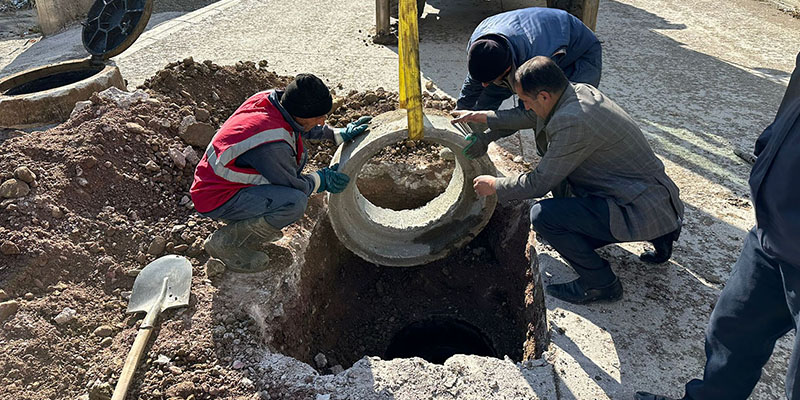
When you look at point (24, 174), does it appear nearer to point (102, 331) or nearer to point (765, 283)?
→ point (102, 331)

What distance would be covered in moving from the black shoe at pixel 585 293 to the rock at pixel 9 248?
318 centimetres

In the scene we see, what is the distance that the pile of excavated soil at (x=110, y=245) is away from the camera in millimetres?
2797

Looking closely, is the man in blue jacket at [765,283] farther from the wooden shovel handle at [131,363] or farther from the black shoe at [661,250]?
the wooden shovel handle at [131,363]

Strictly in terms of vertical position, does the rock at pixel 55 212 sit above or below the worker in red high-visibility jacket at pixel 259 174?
below

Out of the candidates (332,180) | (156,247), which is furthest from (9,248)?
(332,180)

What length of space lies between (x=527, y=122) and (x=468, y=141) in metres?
0.39

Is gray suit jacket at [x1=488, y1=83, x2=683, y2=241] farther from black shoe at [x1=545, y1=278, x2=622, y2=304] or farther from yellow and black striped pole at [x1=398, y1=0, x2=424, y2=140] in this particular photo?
yellow and black striped pole at [x1=398, y1=0, x2=424, y2=140]

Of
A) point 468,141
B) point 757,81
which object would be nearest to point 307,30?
point 468,141

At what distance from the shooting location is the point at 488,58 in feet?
10.7

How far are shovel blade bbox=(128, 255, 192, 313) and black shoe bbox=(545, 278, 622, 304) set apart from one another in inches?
84.7

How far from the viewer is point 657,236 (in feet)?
10.1

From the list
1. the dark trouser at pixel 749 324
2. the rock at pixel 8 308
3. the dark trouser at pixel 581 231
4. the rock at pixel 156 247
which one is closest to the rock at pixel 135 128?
the rock at pixel 156 247

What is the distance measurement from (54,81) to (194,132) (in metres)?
2.40

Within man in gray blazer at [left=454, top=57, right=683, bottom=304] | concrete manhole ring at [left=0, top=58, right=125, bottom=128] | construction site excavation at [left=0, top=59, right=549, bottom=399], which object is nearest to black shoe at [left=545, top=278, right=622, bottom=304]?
man in gray blazer at [left=454, top=57, right=683, bottom=304]
